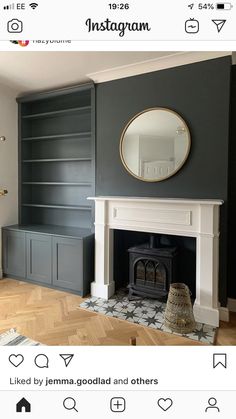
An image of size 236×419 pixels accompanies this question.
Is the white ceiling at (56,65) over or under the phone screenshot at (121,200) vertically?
over

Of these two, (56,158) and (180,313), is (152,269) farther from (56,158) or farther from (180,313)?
(56,158)

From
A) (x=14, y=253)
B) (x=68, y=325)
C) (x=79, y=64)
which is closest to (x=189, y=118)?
(x=79, y=64)

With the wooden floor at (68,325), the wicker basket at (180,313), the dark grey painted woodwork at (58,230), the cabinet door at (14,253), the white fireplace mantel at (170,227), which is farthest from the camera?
the cabinet door at (14,253)

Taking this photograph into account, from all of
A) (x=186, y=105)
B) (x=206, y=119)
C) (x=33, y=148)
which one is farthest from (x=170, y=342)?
(x=33, y=148)

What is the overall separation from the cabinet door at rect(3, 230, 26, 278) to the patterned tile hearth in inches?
38.6

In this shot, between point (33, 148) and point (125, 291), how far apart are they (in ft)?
7.41

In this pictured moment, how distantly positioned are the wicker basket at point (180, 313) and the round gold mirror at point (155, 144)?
104 cm

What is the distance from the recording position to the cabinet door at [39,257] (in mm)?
2582

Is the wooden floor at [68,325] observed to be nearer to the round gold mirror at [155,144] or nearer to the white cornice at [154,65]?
the round gold mirror at [155,144]

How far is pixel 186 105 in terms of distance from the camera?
82.7 inches
